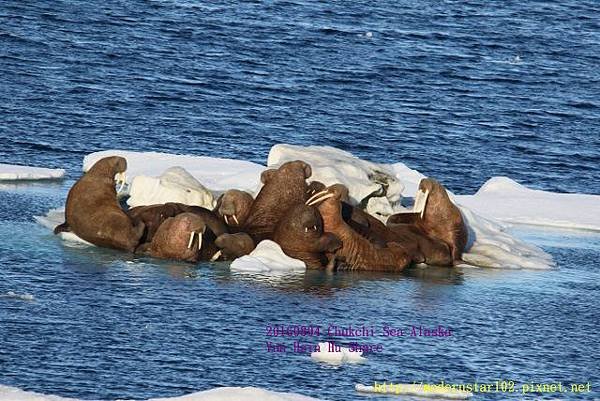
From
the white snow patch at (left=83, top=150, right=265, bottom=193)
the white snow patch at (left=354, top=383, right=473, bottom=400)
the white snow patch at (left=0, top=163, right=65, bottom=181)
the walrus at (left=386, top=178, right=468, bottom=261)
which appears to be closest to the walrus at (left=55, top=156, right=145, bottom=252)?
the white snow patch at (left=83, top=150, right=265, bottom=193)

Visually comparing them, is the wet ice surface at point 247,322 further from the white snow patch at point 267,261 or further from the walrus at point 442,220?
the walrus at point 442,220

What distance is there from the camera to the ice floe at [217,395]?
10.2 metres

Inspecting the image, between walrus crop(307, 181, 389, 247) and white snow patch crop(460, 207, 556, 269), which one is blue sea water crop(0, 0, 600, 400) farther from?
walrus crop(307, 181, 389, 247)

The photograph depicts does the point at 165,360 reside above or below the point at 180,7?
below

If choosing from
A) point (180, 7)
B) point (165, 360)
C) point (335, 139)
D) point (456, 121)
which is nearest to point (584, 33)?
point (180, 7)

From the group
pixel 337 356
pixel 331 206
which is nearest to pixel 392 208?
pixel 331 206

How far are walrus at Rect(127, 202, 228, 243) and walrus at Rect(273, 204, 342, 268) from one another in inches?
26.8

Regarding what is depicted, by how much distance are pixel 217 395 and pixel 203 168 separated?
10.8 meters

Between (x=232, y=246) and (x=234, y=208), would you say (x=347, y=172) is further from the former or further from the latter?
(x=232, y=246)

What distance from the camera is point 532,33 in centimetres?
4906

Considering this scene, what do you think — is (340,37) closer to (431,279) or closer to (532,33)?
(532,33)

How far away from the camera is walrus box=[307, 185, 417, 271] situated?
15.7 metres

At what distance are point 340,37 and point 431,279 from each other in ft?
94.8

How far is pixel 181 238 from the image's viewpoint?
15250 millimetres
